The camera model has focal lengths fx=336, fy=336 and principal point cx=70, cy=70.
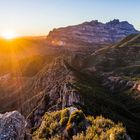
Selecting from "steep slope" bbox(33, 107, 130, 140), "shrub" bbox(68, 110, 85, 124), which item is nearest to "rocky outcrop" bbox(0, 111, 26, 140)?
"steep slope" bbox(33, 107, 130, 140)

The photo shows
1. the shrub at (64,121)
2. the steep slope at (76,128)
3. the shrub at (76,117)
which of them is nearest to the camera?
the steep slope at (76,128)

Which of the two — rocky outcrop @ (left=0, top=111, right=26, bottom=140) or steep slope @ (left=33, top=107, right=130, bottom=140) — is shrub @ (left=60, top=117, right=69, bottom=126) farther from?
rocky outcrop @ (left=0, top=111, right=26, bottom=140)

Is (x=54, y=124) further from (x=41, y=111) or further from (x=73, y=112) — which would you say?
(x=41, y=111)

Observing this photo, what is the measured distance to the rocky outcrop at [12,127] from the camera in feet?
131

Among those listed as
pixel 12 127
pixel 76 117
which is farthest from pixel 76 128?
pixel 12 127

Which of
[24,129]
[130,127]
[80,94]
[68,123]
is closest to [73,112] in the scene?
[68,123]

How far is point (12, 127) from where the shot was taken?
4069 cm

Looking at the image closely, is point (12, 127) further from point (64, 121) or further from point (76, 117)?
point (64, 121)

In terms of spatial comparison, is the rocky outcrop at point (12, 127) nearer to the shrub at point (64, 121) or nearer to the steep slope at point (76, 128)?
the steep slope at point (76, 128)

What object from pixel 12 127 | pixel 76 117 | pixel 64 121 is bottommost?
pixel 64 121

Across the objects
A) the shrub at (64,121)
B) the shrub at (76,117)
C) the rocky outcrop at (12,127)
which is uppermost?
the rocky outcrop at (12,127)

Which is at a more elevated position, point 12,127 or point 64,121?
point 12,127

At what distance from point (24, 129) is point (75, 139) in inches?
540

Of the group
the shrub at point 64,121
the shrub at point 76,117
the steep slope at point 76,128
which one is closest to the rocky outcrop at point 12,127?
the steep slope at point 76,128
